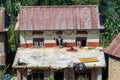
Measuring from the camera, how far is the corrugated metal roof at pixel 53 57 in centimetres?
3703

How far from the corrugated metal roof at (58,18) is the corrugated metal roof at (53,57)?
2692 millimetres

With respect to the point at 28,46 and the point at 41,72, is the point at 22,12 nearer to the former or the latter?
the point at 28,46

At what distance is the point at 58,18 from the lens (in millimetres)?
43156

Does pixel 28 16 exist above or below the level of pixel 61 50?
above

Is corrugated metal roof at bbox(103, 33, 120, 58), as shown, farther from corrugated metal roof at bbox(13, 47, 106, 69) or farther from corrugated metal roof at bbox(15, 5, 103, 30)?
corrugated metal roof at bbox(15, 5, 103, 30)

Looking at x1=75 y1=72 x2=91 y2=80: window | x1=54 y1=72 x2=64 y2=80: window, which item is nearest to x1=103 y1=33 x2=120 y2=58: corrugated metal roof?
x1=75 y1=72 x2=91 y2=80: window

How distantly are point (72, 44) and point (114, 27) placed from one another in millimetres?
14621

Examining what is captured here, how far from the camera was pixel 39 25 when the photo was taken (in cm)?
4262

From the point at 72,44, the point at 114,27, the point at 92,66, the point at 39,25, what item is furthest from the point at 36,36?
the point at 114,27

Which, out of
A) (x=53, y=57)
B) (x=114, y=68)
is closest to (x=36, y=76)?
(x=53, y=57)

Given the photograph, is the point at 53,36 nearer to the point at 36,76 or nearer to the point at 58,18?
the point at 58,18

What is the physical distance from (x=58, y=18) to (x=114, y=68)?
31.2 ft

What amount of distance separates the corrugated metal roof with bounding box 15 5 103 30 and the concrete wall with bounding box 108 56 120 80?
18.4ft

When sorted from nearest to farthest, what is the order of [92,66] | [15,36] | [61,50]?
[92,66] → [61,50] → [15,36]
